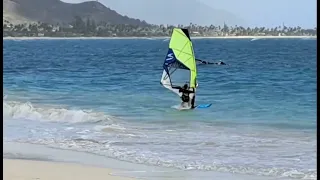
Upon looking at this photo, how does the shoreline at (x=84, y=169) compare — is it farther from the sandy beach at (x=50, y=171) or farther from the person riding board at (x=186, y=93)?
the person riding board at (x=186, y=93)

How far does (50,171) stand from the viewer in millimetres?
2580

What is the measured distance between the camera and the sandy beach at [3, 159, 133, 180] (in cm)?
246

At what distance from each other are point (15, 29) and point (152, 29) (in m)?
0.73

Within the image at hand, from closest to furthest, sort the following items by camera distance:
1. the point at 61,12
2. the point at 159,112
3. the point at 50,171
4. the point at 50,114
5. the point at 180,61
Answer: the point at 50,171 → the point at 180,61 → the point at 61,12 → the point at 159,112 → the point at 50,114

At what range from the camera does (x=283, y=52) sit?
916 centimetres

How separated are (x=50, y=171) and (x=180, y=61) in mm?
722

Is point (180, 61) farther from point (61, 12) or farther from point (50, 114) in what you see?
point (50, 114)

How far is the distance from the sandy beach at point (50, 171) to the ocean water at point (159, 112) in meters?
0.27

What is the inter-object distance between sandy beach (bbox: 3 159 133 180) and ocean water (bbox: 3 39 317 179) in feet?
0.88

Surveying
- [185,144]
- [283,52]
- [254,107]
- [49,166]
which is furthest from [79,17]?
[283,52]

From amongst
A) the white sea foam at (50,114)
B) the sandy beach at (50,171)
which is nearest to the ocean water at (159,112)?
the white sea foam at (50,114)

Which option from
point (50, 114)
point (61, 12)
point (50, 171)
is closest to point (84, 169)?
point (50, 171)

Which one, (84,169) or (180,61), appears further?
(180,61)

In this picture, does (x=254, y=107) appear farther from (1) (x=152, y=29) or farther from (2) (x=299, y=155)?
(1) (x=152, y=29)
